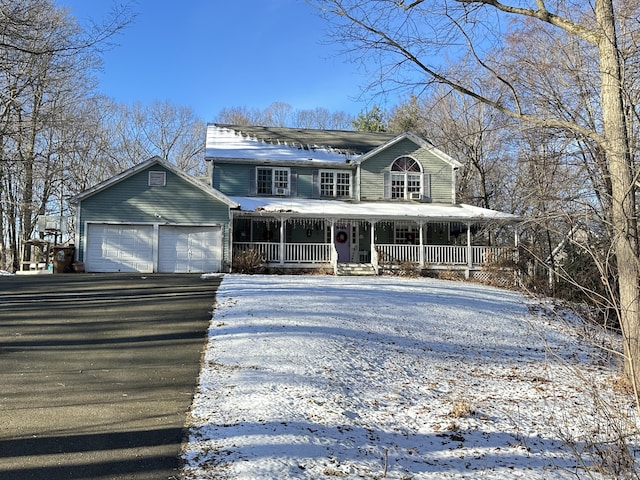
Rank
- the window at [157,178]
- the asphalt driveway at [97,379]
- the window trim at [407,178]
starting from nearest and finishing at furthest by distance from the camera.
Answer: the asphalt driveway at [97,379] → the window at [157,178] → the window trim at [407,178]

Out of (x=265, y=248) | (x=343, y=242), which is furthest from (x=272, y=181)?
(x=343, y=242)

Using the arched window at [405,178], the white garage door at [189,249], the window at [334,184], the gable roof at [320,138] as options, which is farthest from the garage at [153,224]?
the arched window at [405,178]

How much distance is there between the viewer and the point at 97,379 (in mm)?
6594

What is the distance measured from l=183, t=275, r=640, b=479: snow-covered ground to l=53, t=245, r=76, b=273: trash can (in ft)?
28.5

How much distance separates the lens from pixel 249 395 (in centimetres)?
596

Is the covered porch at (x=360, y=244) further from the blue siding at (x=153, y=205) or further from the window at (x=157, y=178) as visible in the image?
the window at (x=157, y=178)

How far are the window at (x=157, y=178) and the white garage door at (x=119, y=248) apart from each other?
1754 mm

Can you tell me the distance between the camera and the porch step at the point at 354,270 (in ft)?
62.8

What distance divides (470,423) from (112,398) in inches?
185

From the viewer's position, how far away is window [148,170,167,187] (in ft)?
59.9

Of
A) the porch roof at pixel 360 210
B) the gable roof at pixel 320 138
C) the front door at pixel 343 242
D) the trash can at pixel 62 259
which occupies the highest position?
the gable roof at pixel 320 138

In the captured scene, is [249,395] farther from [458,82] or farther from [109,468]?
[458,82]

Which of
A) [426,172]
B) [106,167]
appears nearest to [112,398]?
[426,172]

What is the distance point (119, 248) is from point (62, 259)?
85.1 inches
